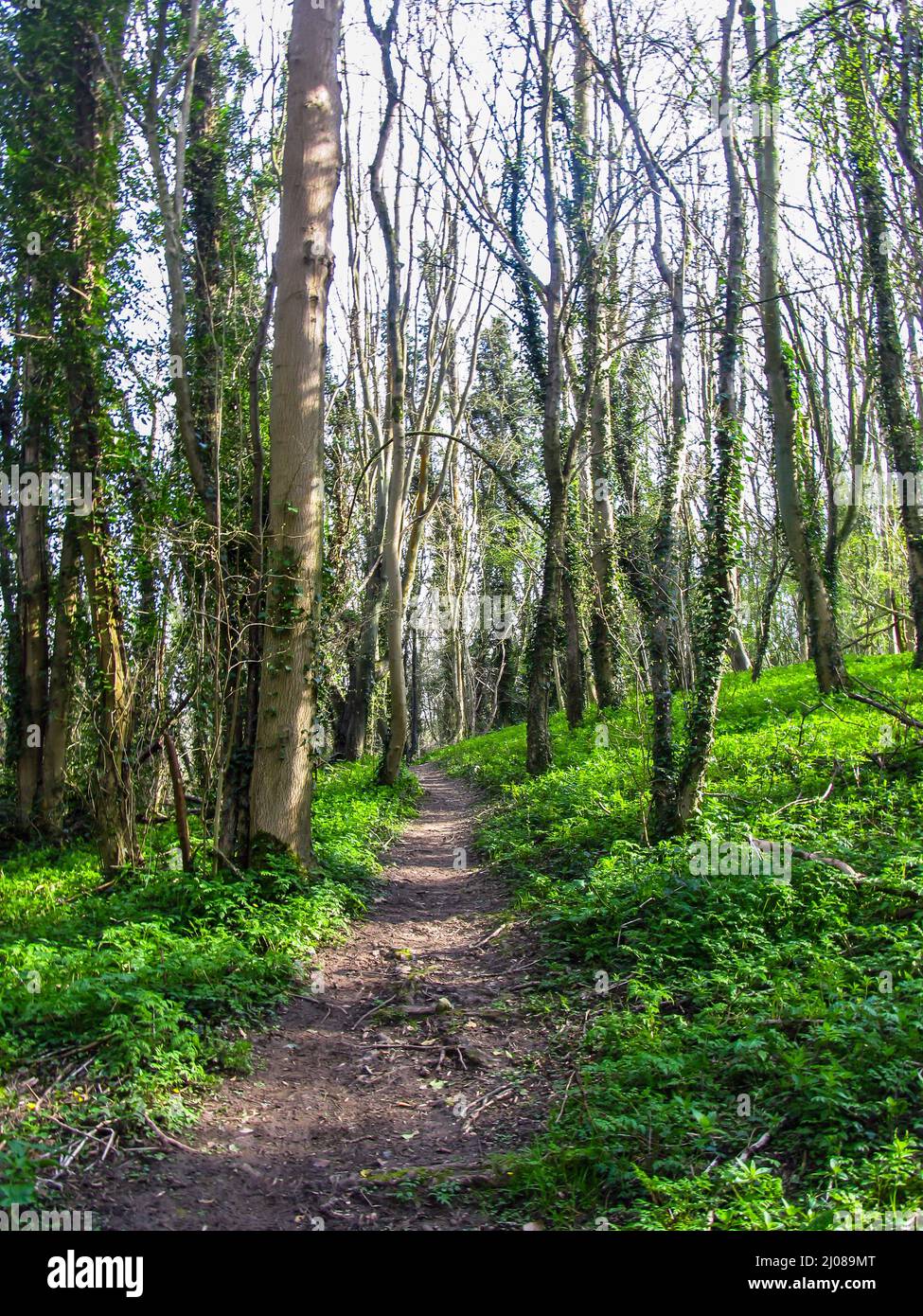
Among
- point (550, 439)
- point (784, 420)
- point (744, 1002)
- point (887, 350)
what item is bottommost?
point (744, 1002)

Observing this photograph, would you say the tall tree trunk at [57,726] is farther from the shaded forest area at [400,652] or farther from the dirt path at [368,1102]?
the dirt path at [368,1102]

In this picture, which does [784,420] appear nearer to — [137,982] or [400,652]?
[400,652]

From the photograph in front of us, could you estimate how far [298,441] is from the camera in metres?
7.93

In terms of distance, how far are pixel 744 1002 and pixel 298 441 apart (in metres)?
5.85

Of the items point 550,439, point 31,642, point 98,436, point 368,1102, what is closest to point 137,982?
point 368,1102

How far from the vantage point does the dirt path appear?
351cm

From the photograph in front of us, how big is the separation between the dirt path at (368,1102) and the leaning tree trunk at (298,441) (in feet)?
5.02

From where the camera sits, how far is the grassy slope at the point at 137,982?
3.88m

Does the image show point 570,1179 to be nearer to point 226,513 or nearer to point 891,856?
point 891,856

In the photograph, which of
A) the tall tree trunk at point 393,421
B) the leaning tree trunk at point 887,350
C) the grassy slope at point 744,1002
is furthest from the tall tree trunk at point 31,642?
the leaning tree trunk at point 887,350
